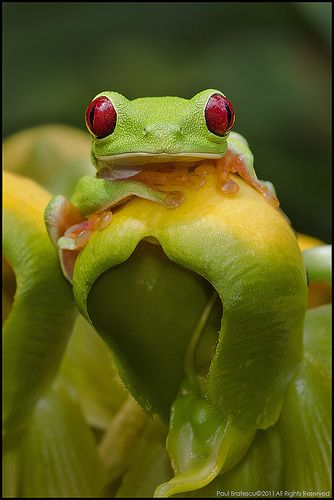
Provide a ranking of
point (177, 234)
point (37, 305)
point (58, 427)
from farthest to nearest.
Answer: point (58, 427) < point (37, 305) < point (177, 234)

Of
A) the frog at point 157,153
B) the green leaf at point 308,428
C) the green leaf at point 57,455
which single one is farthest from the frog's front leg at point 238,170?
the green leaf at point 57,455

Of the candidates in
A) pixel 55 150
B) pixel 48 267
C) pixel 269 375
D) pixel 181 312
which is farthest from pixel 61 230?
pixel 55 150

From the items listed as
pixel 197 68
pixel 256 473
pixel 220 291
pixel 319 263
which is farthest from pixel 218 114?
pixel 197 68

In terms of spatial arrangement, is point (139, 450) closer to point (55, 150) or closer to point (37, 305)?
point (37, 305)

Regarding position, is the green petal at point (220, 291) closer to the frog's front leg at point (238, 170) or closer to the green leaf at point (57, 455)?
the frog's front leg at point (238, 170)

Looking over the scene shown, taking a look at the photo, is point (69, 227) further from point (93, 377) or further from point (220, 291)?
point (93, 377)

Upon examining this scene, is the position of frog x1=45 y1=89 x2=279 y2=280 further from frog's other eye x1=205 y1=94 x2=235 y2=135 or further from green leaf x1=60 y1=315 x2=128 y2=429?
green leaf x1=60 y1=315 x2=128 y2=429
